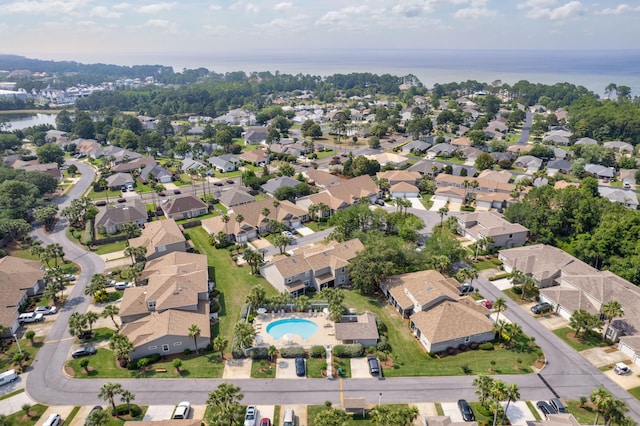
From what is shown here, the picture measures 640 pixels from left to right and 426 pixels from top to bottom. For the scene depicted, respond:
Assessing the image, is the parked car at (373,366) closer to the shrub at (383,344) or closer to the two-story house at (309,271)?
the shrub at (383,344)

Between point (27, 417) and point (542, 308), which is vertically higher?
point (27, 417)

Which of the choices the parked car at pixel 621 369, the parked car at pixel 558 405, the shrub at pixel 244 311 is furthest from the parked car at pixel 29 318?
the parked car at pixel 621 369

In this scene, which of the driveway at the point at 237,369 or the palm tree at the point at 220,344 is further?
the palm tree at the point at 220,344

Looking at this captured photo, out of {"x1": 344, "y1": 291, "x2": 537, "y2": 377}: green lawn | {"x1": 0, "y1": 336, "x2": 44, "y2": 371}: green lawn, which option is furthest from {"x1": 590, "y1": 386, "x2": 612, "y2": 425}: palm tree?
{"x1": 0, "y1": 336, "x2": 44, "y2": 371}: green lawn

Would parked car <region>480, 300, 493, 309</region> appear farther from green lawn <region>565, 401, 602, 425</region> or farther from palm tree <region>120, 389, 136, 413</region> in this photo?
palm tree <region>120, 389, 136, 413</region>

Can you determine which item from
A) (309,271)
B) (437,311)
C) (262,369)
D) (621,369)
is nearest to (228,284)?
(309,271)

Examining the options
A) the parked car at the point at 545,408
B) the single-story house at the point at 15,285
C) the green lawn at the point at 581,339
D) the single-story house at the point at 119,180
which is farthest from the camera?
the single-story house at the point at 119,180

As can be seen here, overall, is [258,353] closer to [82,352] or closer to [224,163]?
[82,352]
